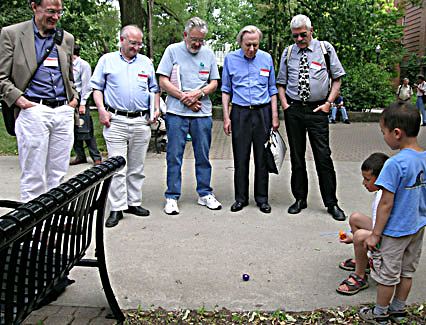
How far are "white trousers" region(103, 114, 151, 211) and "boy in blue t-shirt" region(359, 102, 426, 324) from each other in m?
2.80

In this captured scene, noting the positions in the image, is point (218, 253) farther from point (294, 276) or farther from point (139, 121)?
point (139, 121)

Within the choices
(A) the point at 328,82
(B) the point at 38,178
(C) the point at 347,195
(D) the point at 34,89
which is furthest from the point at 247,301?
(C) the point at 347,195

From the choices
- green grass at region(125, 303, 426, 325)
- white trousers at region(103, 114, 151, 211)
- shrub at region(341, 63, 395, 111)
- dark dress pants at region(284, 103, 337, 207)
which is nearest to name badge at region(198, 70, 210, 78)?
white trousers at region(103, 114, 151, 211)

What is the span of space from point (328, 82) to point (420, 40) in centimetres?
2827

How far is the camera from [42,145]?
13.4 ft

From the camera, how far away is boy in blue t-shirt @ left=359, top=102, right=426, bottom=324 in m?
2.92

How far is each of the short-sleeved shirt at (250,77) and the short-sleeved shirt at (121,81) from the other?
0.97m

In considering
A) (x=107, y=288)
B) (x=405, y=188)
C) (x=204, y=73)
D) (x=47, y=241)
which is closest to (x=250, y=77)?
(x=204, y=73)

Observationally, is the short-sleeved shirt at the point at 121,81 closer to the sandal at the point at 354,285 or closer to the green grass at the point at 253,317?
the green grass at the point at 253,317

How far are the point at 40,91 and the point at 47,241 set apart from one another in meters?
2.06

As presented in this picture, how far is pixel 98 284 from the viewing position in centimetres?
375

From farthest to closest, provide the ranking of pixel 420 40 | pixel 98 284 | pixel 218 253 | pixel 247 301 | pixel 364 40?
pixel 420 40 < pixel 364 40 < pixel 218 253 < pixel 98 284 < pixel 247 301

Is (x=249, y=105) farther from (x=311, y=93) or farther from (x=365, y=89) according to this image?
(x=365, y=89)

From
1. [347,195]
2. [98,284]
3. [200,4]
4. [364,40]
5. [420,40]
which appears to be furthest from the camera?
[420,40]
